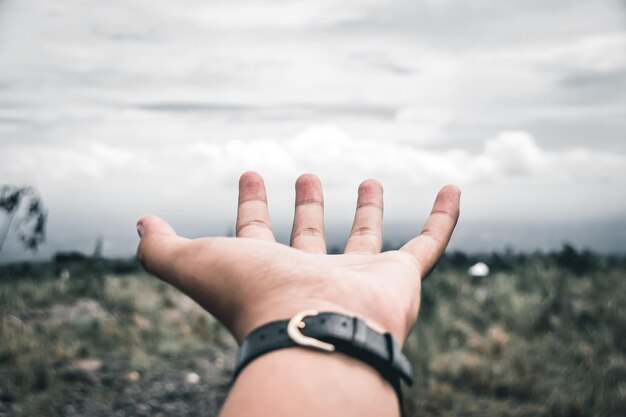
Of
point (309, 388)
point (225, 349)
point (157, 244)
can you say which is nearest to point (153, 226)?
point (157, 244)

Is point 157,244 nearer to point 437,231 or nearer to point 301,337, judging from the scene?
point 301,337

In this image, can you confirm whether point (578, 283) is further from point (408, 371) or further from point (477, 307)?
point (408, 371)

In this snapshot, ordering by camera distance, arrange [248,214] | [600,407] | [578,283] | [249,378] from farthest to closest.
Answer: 1. [578,283]
2. [600,407]
3. [248,214]
4. [249,378]

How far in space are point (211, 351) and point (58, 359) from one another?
182 cm

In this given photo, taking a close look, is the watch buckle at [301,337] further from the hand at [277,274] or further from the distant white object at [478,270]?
the distant white object at [478,270]

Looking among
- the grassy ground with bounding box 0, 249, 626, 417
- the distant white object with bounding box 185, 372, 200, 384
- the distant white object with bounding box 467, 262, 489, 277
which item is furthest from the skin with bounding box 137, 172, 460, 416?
the distant white object with bounding box 467, 262, 489, 277

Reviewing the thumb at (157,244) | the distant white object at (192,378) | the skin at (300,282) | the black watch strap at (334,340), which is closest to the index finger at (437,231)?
the skin at (300,282)

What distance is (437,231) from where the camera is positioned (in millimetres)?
2832

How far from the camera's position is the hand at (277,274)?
6.36 ft

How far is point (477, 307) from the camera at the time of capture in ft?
30.9

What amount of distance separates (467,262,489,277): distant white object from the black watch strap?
1114 cm

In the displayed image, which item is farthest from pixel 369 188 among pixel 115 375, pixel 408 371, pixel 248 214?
pixel 115 375

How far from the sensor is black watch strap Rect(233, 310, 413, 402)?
1.68 m

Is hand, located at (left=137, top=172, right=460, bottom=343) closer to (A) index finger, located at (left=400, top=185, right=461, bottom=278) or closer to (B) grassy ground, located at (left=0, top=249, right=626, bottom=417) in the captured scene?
(A) index finger, located at (left=400, top=185, right=461, bottom=278)
